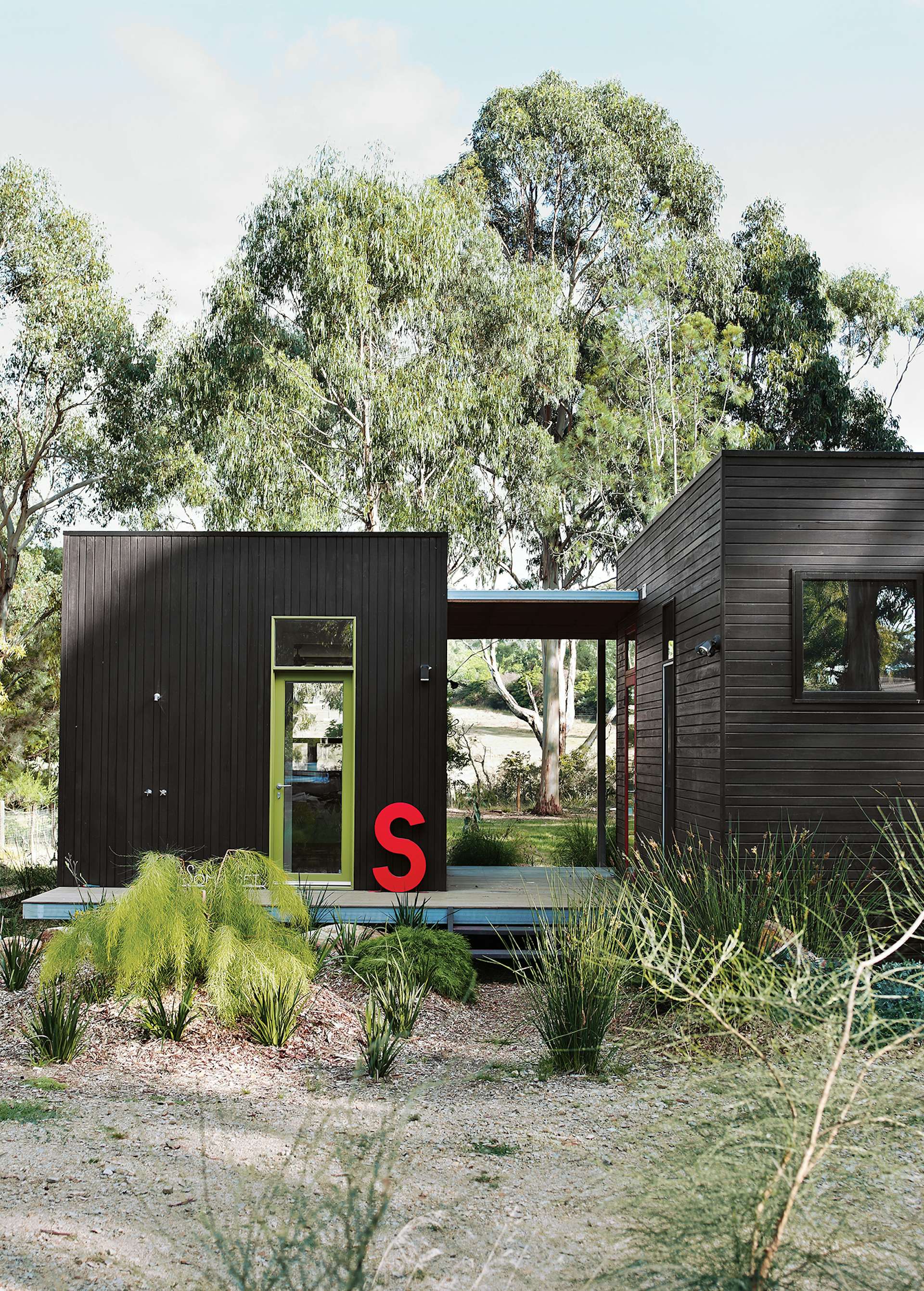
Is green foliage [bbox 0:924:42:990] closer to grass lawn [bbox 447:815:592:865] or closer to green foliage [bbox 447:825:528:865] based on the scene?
green foliage [bbox 447:825:528:865]

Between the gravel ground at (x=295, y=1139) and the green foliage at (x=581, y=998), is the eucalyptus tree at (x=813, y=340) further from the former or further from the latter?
the gravel ground at (x=295, y=1139)

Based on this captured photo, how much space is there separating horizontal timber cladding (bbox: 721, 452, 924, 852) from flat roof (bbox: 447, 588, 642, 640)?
7.10 ft

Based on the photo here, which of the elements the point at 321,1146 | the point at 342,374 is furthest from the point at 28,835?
the point at 321,1146

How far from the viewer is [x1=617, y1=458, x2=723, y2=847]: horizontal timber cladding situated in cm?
680

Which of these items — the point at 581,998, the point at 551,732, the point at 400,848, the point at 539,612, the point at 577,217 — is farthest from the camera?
the point at 577,217

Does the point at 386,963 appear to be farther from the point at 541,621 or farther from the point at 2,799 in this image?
the point at 2,799

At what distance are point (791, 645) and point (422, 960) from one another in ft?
9.79

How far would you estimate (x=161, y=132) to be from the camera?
18.6m

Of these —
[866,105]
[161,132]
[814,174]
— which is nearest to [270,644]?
[161,132]

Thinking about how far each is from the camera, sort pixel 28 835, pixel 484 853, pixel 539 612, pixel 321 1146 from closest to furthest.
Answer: pixel 321 1146 < pixel 539 612 < pixel 484 853 < pixel 28 835

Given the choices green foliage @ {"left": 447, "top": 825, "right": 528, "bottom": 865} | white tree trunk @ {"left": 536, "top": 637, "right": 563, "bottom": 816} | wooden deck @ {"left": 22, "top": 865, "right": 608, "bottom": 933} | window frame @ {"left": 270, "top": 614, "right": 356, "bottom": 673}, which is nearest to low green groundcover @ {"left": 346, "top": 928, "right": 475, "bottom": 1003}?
wooden deck @ {"left": 22, "top": 865, "right": 608, "bottom": 933}

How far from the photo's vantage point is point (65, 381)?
16.6 meters

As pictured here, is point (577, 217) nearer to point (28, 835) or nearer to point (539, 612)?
point (539, 612)

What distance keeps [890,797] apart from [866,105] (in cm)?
1624
